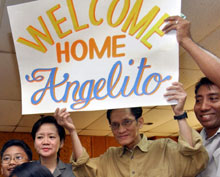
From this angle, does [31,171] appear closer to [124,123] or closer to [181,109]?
[124,123]

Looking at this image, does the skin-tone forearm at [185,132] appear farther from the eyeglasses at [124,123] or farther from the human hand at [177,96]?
the eyeglasses at [124,123]

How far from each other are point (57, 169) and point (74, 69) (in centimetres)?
48

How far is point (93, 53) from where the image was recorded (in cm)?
127

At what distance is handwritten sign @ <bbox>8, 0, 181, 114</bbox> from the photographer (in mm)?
1188

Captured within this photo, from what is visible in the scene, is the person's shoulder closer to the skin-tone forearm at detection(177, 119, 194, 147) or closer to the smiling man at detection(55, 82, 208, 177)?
the smiling man at detection(55, 82, 208, 177)

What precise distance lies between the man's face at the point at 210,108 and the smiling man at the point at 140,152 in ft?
0.45

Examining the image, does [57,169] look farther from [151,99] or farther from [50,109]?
[151,99]

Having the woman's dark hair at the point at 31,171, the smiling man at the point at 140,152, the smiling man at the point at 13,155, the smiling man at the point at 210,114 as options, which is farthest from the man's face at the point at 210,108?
the smiling man at the point at 13,155

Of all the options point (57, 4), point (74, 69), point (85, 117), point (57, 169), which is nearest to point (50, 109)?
point (74, 69)

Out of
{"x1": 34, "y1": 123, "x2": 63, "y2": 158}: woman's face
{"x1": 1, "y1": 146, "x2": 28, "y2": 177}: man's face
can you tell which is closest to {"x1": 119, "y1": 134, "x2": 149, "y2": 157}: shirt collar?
{"x1": 34, "y1": 123, "x2": 63, "y2": 158}: woman's face

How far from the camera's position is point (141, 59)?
1.21 meters

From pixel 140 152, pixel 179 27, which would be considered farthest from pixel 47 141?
pixel 179 27

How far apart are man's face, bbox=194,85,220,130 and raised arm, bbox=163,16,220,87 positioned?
18cm

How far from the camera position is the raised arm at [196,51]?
1.05 meters
